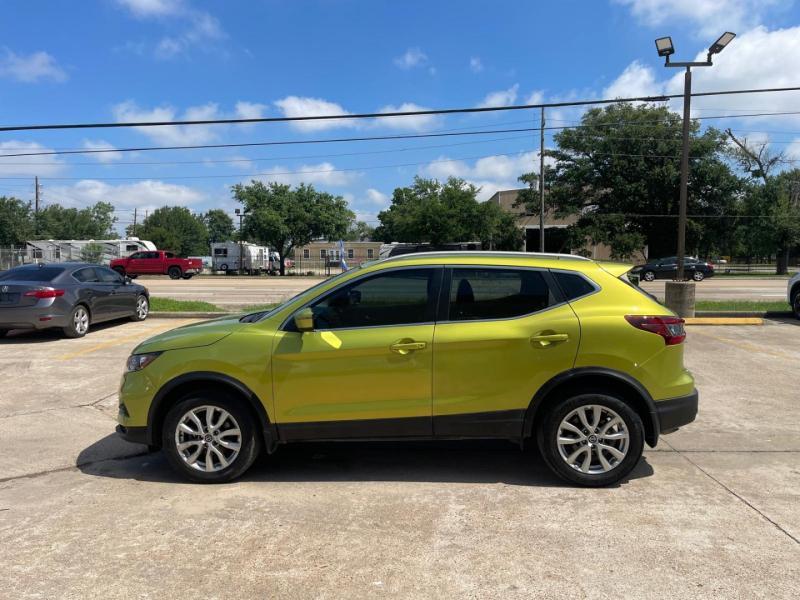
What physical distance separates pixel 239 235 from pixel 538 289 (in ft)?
150

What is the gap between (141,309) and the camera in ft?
43.4

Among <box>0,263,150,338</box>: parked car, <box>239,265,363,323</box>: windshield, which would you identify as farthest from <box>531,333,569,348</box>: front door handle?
<box>0,263,150,338</box>: parked car

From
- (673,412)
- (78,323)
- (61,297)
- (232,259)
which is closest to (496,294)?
(673,412)

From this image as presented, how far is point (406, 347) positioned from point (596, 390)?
145 cm

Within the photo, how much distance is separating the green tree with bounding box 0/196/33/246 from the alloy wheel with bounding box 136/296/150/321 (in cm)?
6076

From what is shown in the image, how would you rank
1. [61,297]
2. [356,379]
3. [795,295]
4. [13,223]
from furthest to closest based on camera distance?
[13,223] < [795,295] < [61,297] < [356,379]

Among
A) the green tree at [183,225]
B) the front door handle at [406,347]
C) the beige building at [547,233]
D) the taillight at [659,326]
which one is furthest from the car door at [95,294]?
the green tree at [183,225]

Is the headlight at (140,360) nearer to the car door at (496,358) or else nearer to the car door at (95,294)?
the car door at (496,358)

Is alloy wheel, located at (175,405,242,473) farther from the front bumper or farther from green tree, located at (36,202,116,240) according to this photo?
green tree, located at (36,202,116,240)

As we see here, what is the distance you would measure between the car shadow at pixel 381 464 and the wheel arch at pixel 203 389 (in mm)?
425

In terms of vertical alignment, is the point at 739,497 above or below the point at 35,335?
below

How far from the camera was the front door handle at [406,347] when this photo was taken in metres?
4.15

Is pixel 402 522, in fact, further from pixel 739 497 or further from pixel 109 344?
pixel 109 344

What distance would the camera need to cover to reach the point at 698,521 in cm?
370
